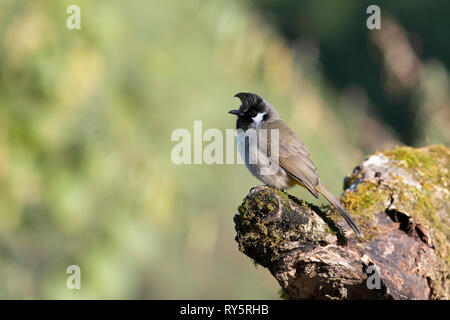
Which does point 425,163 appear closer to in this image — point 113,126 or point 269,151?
point 269,151

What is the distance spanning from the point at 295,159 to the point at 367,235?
816mm

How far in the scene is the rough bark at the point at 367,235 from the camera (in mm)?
3359

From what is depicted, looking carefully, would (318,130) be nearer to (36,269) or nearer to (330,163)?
(330,163)

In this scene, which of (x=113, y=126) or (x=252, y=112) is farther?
(x=252, y=112)

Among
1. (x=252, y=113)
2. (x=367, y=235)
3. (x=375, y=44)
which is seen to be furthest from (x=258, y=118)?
(x=375, y=44)

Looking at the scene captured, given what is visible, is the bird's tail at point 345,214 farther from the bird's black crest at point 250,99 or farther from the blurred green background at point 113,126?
the blurred green background at point 113,126

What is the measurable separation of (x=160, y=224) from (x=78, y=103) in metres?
0.95

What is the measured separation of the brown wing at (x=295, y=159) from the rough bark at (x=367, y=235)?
235 millimetres

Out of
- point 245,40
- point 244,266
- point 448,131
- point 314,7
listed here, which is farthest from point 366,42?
point 245,40

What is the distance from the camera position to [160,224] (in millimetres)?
4453

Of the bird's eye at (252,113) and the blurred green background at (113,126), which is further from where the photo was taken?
the bird's eye at (252,113)

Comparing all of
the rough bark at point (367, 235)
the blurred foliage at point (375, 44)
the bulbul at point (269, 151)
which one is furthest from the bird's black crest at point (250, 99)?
the blurred foliage at point (375, 44)

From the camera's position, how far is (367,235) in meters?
3.80

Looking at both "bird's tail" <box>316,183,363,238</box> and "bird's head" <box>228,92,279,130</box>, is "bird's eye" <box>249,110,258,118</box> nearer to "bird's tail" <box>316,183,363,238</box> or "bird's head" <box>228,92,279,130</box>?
"bird's head" <box>228,92,279,130</box>
